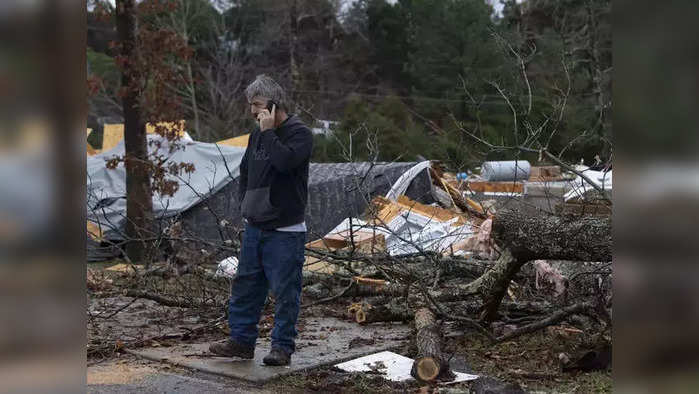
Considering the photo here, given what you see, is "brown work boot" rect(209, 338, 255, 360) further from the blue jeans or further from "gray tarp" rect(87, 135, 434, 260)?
"gray tarp" rect(87, 135, 434, 260)

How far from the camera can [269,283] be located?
5.32 metres

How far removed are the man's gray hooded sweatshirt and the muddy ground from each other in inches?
41.2

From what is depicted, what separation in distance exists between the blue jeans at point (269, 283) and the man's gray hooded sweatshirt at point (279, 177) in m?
0.12

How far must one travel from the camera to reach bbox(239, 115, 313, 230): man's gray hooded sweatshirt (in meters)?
5.07

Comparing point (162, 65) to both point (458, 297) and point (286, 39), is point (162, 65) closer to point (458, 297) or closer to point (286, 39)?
point (458, 297)

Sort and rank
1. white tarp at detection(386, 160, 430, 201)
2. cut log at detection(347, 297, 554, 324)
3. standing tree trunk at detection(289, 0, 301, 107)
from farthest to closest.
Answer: standing tree trunk at detection(289, 0, 301, 107), white tarp at detection(386, 160, 430, 201), cut log at detection(347, 297, 554, 324)

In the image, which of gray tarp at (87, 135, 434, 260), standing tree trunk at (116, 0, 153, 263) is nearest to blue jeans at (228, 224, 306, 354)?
gray tarp at (87, 135, 434, 260)

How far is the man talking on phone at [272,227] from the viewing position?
5125 mm

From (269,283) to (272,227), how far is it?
0.42 meters

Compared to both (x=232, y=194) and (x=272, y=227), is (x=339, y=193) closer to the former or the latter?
(x=232, y=194)
